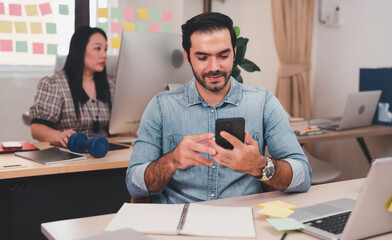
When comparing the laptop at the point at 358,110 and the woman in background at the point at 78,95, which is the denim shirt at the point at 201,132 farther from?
the laptop at the point at 358,110

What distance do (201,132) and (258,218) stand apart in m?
0.46

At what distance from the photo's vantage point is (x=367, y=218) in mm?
1007

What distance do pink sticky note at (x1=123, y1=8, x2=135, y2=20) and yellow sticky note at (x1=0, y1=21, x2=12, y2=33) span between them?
96cm

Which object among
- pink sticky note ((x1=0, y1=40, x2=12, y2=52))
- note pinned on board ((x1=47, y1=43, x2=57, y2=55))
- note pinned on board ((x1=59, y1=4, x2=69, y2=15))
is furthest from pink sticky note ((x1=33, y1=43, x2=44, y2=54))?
note pinned on board ((x1=59, y1=4, x2=69, y2=15))

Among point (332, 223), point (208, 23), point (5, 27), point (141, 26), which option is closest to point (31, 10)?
point (5, 27)

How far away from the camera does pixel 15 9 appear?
3553 mm

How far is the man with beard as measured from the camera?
1.44m

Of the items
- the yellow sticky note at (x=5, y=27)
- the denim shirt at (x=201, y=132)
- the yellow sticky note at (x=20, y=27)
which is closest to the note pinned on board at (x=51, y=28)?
Result: the yellow sticky note at (x=20, y=27)

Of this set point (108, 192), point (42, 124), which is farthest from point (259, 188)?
point (42, 124)

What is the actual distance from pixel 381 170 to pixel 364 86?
2.45 m

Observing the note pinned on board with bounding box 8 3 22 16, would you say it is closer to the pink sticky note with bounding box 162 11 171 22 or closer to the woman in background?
the woman in background

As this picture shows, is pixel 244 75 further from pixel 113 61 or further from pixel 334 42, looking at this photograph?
pixel 113 61

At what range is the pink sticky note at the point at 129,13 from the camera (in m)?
3.95

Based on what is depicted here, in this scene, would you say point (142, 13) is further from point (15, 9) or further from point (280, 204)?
point (280, 204)
